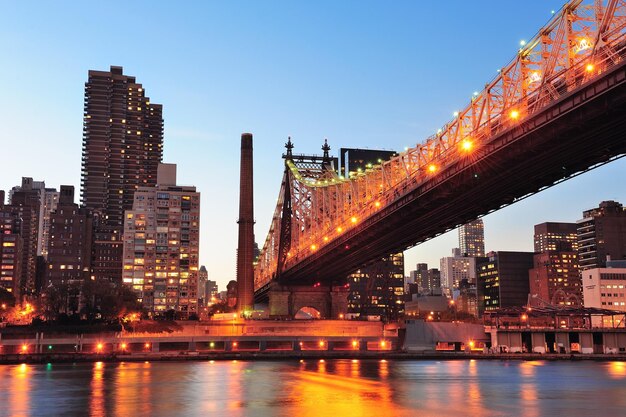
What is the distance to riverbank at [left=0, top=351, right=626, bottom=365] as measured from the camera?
339 ft

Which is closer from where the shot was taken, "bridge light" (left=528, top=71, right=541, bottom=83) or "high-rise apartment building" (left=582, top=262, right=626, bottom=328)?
"bridge light" (left=528, top=71, right=541, bottom=83)

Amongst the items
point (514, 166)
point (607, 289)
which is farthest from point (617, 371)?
point (607, 289)

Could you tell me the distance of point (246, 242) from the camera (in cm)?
14012

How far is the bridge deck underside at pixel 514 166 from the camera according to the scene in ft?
163

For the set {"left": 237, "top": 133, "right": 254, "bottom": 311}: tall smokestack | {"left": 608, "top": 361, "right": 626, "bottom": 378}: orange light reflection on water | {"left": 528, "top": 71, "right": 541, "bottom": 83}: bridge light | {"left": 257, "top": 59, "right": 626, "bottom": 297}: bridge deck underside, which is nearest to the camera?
{"left": 257, "top": 59, "right": 626, "bottom": 297}: bridge deck underside

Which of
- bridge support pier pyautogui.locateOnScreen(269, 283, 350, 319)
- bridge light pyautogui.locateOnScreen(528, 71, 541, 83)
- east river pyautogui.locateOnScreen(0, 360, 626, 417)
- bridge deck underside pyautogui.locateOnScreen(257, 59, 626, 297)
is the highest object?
bridge light pyautogui.locateOnScreen(528, 71, 541, 83)

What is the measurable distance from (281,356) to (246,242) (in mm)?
33871

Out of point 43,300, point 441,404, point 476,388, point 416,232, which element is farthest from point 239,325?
point 441,404

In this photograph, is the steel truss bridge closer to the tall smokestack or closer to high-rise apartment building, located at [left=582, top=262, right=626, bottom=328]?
the tall smokestack

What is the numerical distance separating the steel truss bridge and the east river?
19351 millimetres

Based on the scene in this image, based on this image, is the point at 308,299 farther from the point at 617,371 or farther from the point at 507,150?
the point at 507,150

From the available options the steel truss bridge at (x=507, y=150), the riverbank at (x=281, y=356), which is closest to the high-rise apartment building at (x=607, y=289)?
the riverbank at (x=281, y=356)

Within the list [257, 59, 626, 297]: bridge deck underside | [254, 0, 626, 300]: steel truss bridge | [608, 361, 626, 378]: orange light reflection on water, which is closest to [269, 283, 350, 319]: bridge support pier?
[254, 0, 626, 300]: steel truss bridge

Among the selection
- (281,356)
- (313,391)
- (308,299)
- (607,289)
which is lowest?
(281,356)
